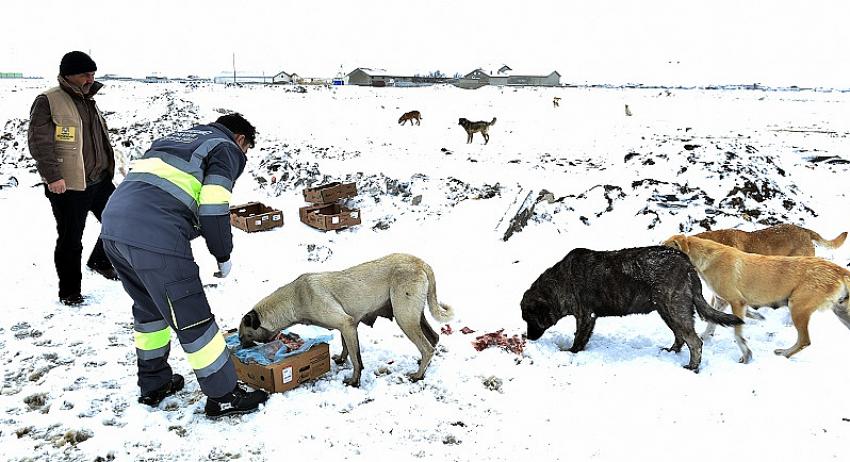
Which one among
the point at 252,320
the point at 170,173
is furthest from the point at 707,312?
the point at 170,173

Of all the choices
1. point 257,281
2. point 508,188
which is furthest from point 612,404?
point 508,188

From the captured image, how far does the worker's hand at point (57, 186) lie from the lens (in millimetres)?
6016

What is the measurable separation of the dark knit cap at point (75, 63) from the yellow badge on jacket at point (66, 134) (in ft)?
2.20

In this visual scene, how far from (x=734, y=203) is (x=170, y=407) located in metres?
9.46

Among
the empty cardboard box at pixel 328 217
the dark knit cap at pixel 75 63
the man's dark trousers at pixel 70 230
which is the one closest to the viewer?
the dark knit cap at pixel 75 63

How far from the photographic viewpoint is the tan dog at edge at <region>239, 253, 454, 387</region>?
515 centimetres

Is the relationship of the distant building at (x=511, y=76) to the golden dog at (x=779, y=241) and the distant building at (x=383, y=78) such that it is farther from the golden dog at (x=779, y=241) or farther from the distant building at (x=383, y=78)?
the golden dog at (x=779, y=241)

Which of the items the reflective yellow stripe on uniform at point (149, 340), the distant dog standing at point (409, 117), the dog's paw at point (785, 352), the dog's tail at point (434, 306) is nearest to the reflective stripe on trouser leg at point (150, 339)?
the reflective yellow stripe on uniform at point (149, 340)

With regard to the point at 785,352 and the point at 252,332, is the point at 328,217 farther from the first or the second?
→ the point at 785,352

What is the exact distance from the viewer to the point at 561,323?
6.70m

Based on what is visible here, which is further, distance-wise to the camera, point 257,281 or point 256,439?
point 257,281

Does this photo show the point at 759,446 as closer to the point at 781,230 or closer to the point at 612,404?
the point at 612,404

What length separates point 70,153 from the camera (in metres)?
6.20

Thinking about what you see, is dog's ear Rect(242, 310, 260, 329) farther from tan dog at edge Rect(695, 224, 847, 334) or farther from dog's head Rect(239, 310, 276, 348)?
tan dog at edge Rect(695, 224, 847, 334)
